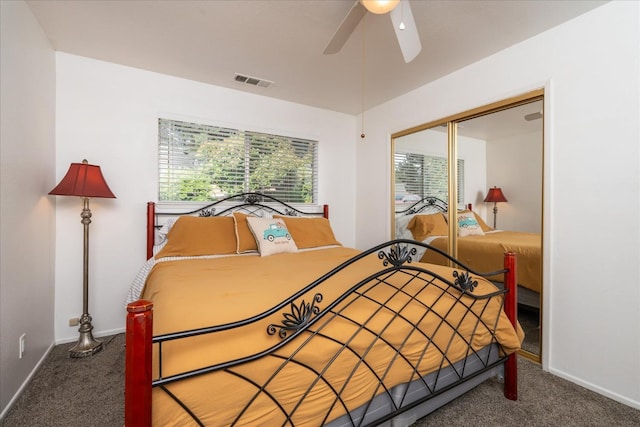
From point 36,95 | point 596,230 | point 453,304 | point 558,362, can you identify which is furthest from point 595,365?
point 36,95

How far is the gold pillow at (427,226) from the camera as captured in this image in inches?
121

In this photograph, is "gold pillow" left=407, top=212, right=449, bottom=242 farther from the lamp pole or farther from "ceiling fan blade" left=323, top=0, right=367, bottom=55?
the lamp pole

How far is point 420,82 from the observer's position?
10.3 ft

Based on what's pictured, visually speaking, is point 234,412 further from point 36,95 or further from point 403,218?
point 403,218

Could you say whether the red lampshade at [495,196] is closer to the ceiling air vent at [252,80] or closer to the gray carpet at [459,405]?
the gray carpet at [459,405]

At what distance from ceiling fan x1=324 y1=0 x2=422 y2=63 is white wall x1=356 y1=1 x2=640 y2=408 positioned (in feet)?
3.98

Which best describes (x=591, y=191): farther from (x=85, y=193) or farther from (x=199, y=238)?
(x=85, y=193)

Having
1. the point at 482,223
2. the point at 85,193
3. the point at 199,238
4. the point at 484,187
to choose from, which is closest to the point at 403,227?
the point at 482,223

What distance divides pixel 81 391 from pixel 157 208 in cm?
159

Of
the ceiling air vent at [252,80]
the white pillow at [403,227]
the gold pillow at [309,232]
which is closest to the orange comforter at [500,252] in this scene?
the white pillow at [403,227]

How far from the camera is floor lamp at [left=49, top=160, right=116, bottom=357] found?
226cm

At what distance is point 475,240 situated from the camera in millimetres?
2807

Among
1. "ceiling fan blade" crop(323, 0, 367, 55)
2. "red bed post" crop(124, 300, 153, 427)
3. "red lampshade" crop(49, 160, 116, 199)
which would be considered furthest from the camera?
"red lampshade" crop(49, 160, 116, 199)

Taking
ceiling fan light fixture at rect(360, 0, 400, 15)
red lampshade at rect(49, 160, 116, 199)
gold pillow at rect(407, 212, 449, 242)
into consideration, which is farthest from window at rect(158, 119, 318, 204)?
ceiling fan light fixture at rect(360, 0, 400, 15)
